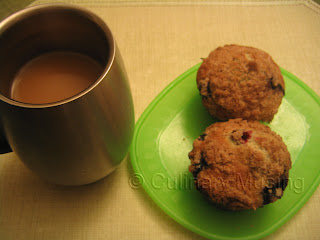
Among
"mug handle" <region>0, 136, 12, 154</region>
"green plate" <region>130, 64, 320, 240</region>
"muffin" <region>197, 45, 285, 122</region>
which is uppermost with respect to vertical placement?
"muffin" <region>197, 45, 285, 122</region>

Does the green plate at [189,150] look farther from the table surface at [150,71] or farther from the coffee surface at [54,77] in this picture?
the coffee surface at [54,77]

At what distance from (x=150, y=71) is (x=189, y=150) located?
0.28 meters

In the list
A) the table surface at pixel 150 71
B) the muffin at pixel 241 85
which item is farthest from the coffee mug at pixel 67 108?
the muffin at pixel 241 85

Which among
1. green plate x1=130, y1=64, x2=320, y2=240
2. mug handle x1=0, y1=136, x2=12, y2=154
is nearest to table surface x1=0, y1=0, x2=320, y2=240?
green plate x1=130, y1=64, x2=320, y2=240

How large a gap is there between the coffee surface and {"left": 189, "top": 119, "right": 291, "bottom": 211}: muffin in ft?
0.94

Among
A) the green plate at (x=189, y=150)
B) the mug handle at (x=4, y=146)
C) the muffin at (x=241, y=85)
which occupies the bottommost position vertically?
the green plate at (x=189, y=150)

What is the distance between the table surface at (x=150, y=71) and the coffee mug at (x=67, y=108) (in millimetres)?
115

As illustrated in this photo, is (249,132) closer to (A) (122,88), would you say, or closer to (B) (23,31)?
(A) (122,88)

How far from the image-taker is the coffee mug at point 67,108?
49cm

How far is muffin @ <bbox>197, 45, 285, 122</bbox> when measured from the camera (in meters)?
0.74

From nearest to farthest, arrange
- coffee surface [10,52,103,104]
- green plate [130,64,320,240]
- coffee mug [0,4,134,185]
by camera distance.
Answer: coffee mug [0,4,134,185] → coffee surface [10,52,103,104] → green plate [130,64,320,240]

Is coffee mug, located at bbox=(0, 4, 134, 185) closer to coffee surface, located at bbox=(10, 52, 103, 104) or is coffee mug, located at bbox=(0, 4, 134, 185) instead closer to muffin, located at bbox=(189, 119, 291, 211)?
coffee surface, located at bbox=(10, 52, 103, 104)

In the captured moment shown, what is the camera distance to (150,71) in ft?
3.07

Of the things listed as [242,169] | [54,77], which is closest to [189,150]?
[242,169]
